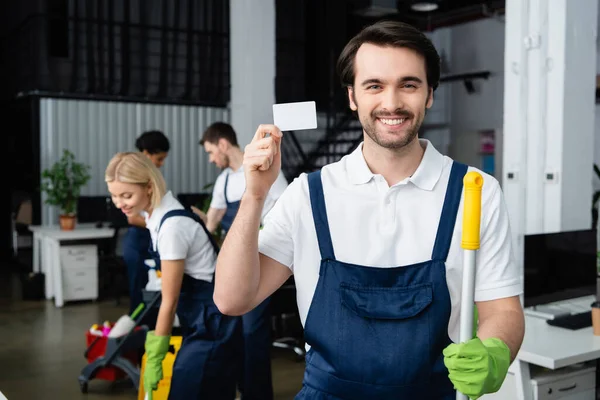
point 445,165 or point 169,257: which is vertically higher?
point 445,165

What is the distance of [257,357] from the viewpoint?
12.2 feet

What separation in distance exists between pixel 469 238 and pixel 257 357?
2.68m

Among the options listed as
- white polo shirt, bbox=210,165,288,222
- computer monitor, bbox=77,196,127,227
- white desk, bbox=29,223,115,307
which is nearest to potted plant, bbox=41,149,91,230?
white desk, bbox=29,223,115,307

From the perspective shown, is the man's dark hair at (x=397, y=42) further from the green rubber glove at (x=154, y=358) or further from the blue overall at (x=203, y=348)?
the green rubber glove at (x=154, y=358)

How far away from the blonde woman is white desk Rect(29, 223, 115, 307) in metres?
4.04

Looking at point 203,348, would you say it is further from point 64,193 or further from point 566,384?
point 64,193

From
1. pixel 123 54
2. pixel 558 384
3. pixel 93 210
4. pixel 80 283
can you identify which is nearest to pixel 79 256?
pixel 80 283

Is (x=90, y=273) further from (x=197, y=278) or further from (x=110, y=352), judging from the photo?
(x=197, y=278)

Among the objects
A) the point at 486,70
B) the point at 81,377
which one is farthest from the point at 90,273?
the point at 486,70

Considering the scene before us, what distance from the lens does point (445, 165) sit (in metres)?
1.60

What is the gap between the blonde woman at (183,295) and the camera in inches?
101

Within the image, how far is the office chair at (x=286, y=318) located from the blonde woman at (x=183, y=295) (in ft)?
7.48

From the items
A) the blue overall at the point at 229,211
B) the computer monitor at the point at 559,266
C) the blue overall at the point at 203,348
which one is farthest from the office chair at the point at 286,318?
the blue overall at the point at 203,348

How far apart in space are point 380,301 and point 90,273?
5768 mm
